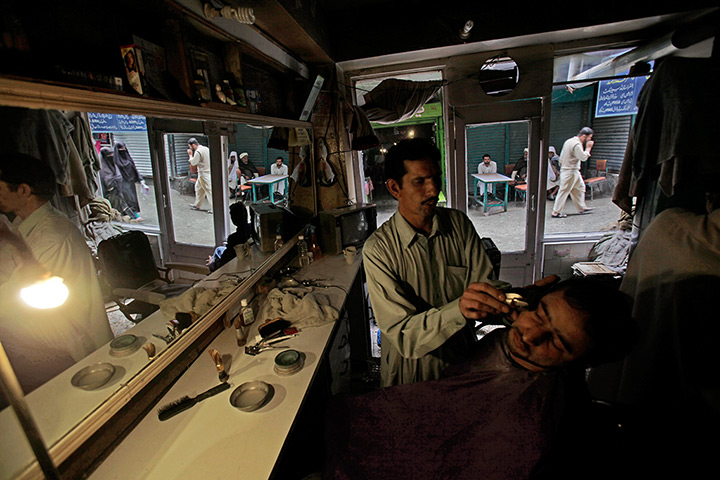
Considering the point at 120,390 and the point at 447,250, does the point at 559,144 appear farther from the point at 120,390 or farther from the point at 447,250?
the point at 120,390

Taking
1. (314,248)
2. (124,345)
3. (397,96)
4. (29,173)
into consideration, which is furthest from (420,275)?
(397,96)

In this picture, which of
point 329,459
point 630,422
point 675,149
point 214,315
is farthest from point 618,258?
point 214,315

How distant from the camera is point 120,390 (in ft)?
4.23

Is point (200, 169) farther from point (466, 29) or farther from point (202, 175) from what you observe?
point (466, 29)

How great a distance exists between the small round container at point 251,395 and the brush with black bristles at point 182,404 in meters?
0.10

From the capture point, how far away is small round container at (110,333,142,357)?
133 centimetres

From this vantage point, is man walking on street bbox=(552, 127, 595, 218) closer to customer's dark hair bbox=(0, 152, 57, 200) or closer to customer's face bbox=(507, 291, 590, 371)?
customer's face bbox=(507, 291, 590, 371)

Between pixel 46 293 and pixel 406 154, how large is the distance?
162 cm

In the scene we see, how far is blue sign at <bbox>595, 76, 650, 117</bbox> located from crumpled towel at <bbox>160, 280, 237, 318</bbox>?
16.9 feet

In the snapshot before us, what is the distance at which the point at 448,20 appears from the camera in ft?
10.7

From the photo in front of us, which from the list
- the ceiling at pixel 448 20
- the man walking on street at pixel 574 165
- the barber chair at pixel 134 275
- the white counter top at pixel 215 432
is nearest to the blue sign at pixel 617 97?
the ceiling at pixel 448 20

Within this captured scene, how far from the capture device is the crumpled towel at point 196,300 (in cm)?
165

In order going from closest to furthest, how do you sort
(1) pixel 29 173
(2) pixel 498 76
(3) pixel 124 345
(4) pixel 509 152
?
(1) pixel 29 173
(3) pixel 124 345
(2) pixel 498 76
(4) pixel 509 152

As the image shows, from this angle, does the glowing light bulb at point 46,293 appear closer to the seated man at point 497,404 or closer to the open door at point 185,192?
the open door at point 185,192
